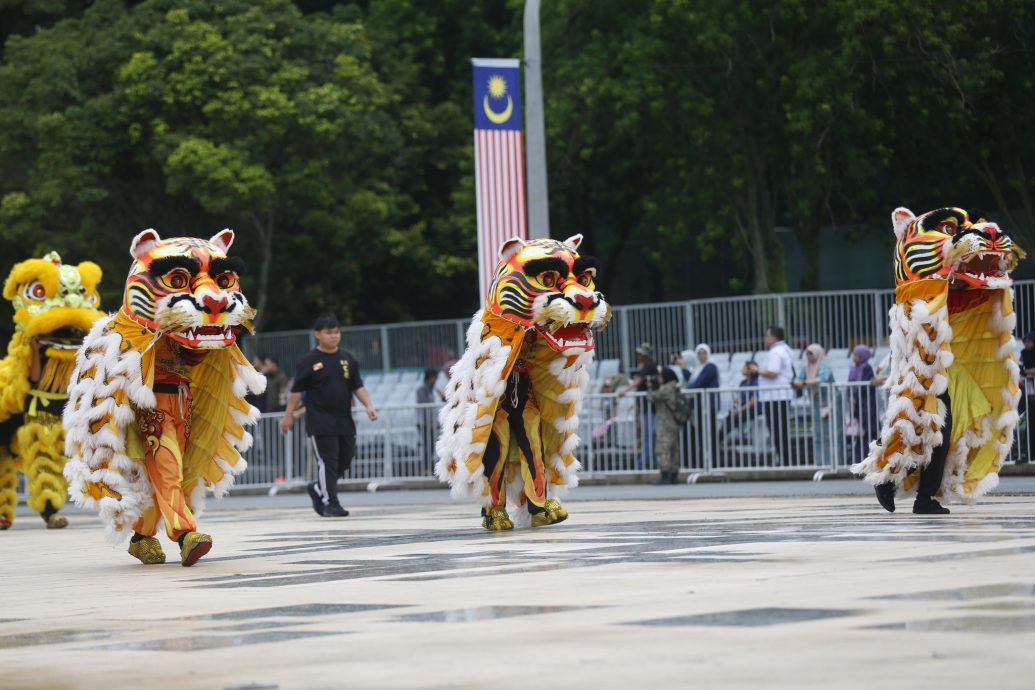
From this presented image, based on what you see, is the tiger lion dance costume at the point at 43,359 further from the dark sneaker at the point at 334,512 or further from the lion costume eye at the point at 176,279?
the lion costume eye at the point at 176,279

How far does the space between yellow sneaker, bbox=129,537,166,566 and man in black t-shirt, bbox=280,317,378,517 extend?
6.37 metres

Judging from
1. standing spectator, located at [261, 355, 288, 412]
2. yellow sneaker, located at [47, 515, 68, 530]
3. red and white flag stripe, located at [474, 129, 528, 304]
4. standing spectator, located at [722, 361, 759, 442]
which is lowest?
yellow sneaker, located at [47, 515, 68, 530]

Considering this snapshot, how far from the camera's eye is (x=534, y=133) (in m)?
23.8

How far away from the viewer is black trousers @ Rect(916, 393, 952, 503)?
14.0m

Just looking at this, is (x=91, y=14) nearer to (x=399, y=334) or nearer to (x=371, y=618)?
(x=399, y=334)

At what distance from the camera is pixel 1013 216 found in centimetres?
3903

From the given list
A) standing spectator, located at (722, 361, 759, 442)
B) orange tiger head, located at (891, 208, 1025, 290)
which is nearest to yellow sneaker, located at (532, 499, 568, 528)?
orange tiger head, located at (891, 208, 1025, 290)

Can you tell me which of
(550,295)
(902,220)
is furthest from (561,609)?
(902,220)

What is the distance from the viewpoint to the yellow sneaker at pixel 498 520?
48.0ft

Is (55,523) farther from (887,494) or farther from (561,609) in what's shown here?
(561,609)

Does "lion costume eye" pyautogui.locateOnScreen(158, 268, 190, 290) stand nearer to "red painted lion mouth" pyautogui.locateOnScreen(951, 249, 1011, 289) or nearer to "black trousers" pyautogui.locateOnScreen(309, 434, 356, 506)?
"red painted lion mouth" pyautogui.locateOnScreen(951, 249, 1011, 289)

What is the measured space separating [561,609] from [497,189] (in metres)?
15.3

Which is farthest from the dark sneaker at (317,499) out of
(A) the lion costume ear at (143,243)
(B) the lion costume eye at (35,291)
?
(A) the lion costume ear at (143,243)

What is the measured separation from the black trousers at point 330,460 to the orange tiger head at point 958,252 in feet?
23.6
